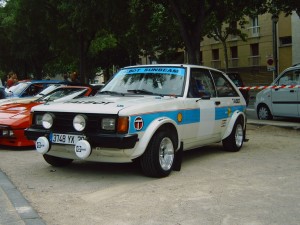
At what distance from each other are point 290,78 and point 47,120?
28.7ft

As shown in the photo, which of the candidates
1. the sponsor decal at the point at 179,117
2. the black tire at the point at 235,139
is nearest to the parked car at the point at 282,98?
the black tire at the point at 235,139

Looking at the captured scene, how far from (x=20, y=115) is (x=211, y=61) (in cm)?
4287

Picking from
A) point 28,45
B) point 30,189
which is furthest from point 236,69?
point 30,189

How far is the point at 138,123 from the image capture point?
5.95 meters

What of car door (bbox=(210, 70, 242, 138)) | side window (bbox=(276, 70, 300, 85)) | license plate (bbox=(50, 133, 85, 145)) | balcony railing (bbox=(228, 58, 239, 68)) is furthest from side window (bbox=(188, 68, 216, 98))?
balcony railing (bbox=(228, 58, 239, 68))

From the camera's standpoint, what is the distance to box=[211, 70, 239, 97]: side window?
807cm

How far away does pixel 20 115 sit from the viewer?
9.04 metres

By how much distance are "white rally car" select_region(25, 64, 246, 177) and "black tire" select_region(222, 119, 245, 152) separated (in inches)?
8.9

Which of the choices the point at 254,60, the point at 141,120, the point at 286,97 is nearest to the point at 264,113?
the point at 286,97

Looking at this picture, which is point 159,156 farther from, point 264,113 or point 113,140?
point 264,113

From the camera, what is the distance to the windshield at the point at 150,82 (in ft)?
23.1

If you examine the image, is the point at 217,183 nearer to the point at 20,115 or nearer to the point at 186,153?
the point at 186,153

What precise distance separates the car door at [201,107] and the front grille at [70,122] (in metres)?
1.52

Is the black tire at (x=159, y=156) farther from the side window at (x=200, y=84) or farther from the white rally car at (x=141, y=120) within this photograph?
the side window at (x=200, y=84)
